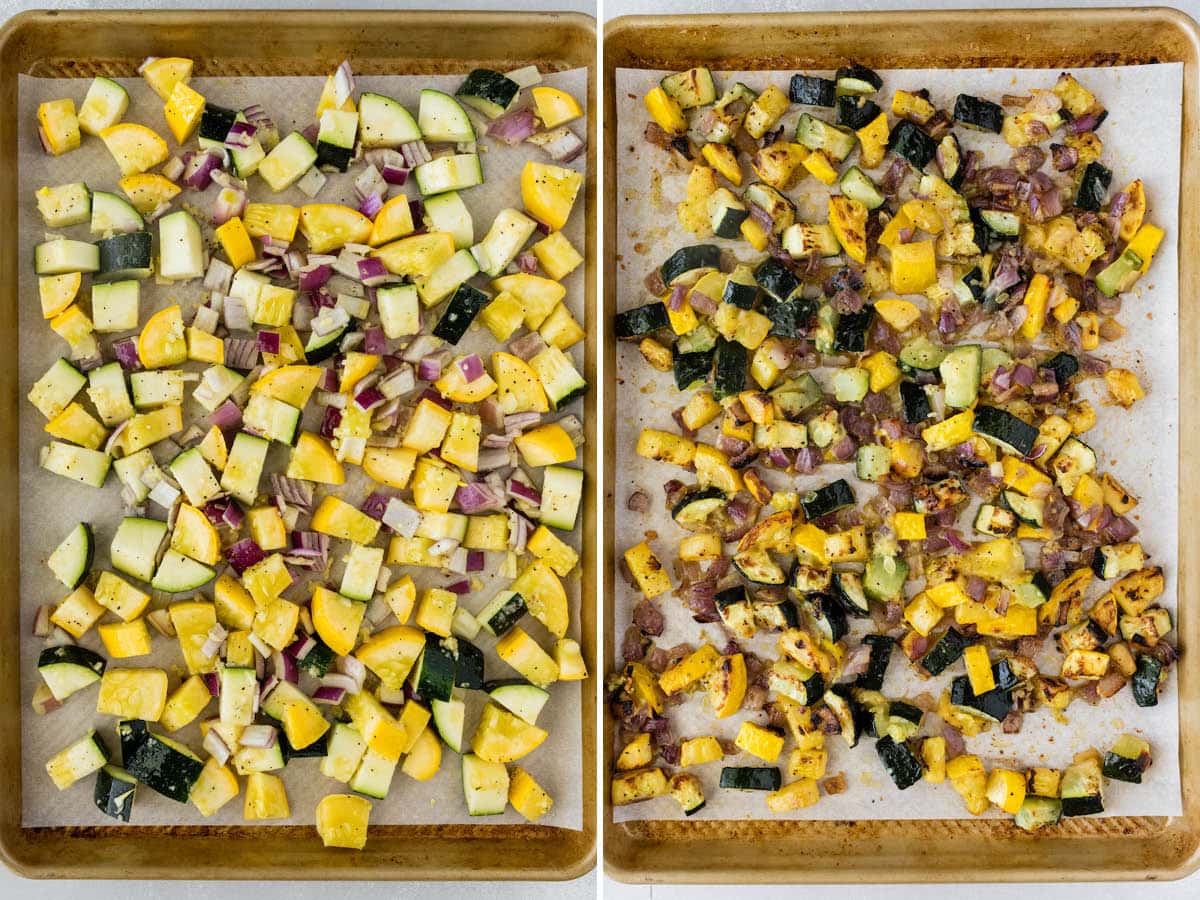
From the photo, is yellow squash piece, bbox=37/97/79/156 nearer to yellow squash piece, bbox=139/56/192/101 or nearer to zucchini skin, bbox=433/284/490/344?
yellow squash piece, bbox=139/56/192/101

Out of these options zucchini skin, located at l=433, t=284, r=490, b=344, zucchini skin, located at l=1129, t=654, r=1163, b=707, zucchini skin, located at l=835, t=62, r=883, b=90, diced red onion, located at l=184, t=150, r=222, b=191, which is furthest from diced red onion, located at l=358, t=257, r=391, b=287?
zucchini skin, located at l=1129, t=654, r=1163, b=707

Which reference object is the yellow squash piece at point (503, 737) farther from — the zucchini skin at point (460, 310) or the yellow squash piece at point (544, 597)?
the zucchini skin at point (460, 310)

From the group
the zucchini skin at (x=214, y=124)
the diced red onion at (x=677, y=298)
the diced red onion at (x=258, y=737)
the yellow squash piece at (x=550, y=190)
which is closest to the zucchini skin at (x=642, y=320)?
the diced red onion at (x=677, y=298)

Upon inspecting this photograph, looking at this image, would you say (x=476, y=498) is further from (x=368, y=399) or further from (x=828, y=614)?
(x=828, y=614)

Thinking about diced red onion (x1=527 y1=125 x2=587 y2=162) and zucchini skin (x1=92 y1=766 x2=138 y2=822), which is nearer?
zucchini skin (x1=92 y1=766 x2=138 y2=822)

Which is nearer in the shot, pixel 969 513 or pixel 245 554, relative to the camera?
pixel 245 554

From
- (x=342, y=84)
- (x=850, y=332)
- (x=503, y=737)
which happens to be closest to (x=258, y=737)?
(x=503, y=737)
